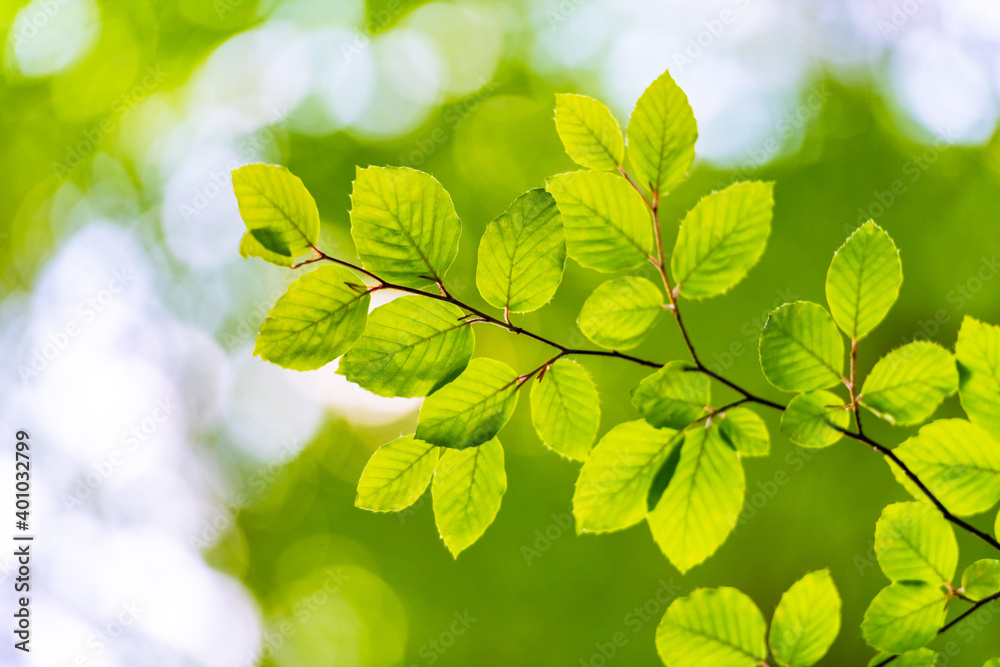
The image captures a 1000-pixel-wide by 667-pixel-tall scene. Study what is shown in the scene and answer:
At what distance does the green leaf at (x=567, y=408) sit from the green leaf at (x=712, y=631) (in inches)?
5.3

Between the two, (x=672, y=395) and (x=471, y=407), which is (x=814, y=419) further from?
(x=471, y=407)

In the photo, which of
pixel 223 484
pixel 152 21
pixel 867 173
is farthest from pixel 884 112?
pixel 152 21

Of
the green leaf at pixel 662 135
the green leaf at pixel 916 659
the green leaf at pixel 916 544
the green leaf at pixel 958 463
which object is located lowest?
the green leaf at pixel 916 659

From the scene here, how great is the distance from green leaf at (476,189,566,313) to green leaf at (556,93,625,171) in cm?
7

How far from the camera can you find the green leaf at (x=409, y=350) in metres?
0.45

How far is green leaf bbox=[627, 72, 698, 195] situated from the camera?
1.51ft

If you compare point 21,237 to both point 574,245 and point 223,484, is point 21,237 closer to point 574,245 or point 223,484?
point 223,484

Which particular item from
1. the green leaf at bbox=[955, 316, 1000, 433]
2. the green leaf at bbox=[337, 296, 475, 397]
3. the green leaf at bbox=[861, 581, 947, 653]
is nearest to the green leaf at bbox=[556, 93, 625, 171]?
the green leaf at bbox=[337, 296, 475, 397]

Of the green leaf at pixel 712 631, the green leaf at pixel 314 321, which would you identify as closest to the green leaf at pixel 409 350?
the green leaf at pixel 314 321

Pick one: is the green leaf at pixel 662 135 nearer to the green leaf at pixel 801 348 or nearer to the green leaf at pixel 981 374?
the green leaf at pixel 801 348

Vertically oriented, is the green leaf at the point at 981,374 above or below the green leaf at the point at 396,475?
above

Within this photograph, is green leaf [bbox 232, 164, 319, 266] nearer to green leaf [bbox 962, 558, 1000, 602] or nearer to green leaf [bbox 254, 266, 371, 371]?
green leaf [bbox 254, 266, 371, 371]

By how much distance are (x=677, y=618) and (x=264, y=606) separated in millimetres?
4657

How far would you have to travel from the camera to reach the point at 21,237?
5156 millimetres
